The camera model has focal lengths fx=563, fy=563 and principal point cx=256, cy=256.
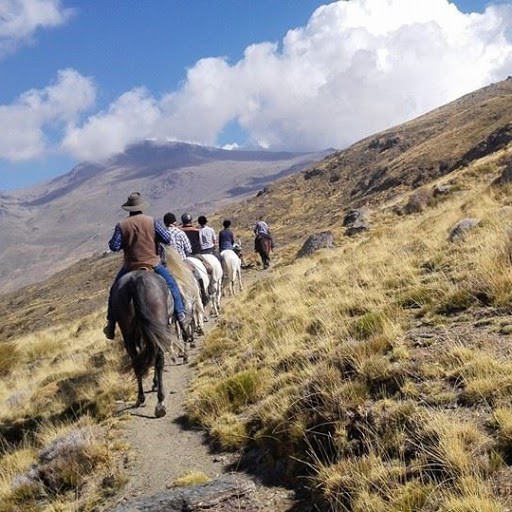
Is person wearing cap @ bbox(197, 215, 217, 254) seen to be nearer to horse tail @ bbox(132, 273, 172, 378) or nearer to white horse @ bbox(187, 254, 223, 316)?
→ white horse @ bbox(187, 254, 223, 316)

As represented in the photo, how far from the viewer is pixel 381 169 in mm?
73312

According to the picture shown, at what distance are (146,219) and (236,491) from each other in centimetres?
497

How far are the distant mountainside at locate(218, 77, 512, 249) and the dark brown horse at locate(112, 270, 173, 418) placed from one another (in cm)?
3215

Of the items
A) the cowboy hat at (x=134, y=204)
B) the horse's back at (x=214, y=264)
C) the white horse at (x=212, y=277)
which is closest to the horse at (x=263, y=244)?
the white horse at (x=212, y=277)

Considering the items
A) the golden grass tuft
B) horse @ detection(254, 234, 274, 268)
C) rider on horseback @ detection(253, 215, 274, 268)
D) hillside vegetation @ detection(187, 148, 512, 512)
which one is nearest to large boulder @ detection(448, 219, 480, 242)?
hillside vegetation @ detection(187, 148, 512, 512)

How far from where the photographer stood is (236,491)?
5.30m

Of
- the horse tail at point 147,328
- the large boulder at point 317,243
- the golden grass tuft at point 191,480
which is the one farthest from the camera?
the large boulder at point 317,243

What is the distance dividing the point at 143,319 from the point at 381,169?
224 feet

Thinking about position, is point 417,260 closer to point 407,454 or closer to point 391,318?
point 391,318

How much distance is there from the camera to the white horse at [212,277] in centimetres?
1392

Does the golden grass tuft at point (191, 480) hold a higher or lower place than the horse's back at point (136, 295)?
lower

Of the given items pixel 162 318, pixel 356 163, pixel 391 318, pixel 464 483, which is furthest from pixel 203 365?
pixel 356 163

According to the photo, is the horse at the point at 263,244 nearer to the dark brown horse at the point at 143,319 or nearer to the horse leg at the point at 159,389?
the dark brown horse at the point at 143,319

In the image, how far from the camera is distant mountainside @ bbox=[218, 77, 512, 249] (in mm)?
52359
